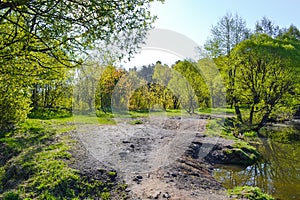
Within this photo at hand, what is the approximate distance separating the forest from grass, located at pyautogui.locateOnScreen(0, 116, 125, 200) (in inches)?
1.6

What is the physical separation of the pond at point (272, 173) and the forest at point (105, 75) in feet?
14.0

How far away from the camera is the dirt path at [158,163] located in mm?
6656

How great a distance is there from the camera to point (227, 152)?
1156cm

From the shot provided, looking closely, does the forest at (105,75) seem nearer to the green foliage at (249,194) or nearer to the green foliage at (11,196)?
the green foliage at (11,196)

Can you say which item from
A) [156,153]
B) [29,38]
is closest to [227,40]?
[156,153]

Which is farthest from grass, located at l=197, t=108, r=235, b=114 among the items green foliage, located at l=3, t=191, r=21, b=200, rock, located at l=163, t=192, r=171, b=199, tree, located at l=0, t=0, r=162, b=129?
green foliage, located at l=3, t=191, r=21, b=200

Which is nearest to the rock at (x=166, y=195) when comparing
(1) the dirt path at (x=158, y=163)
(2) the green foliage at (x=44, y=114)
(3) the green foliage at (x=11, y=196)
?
(1) the dirt path at (x=158, y=163)

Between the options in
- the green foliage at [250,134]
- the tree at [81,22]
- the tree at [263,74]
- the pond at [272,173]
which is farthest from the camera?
the green foliage at [250,134]

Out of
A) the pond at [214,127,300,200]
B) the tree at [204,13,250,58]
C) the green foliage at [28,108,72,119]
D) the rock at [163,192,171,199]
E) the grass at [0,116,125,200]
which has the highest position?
the tree at [204,13,250,58]

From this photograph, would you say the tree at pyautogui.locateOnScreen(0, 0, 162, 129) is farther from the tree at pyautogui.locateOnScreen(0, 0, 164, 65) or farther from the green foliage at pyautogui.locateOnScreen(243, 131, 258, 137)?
the green foliage at pyautogui.locateOnScreen(243, 131, 258, 137)

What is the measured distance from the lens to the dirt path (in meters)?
6.66

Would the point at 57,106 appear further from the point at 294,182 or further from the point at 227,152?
the point at 294,182

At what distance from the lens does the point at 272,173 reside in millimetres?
10070

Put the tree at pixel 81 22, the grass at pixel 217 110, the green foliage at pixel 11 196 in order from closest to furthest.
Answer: the tree at pixel 81 22, the green foliage at pixel 11 196, the grass at pixel 217 110
